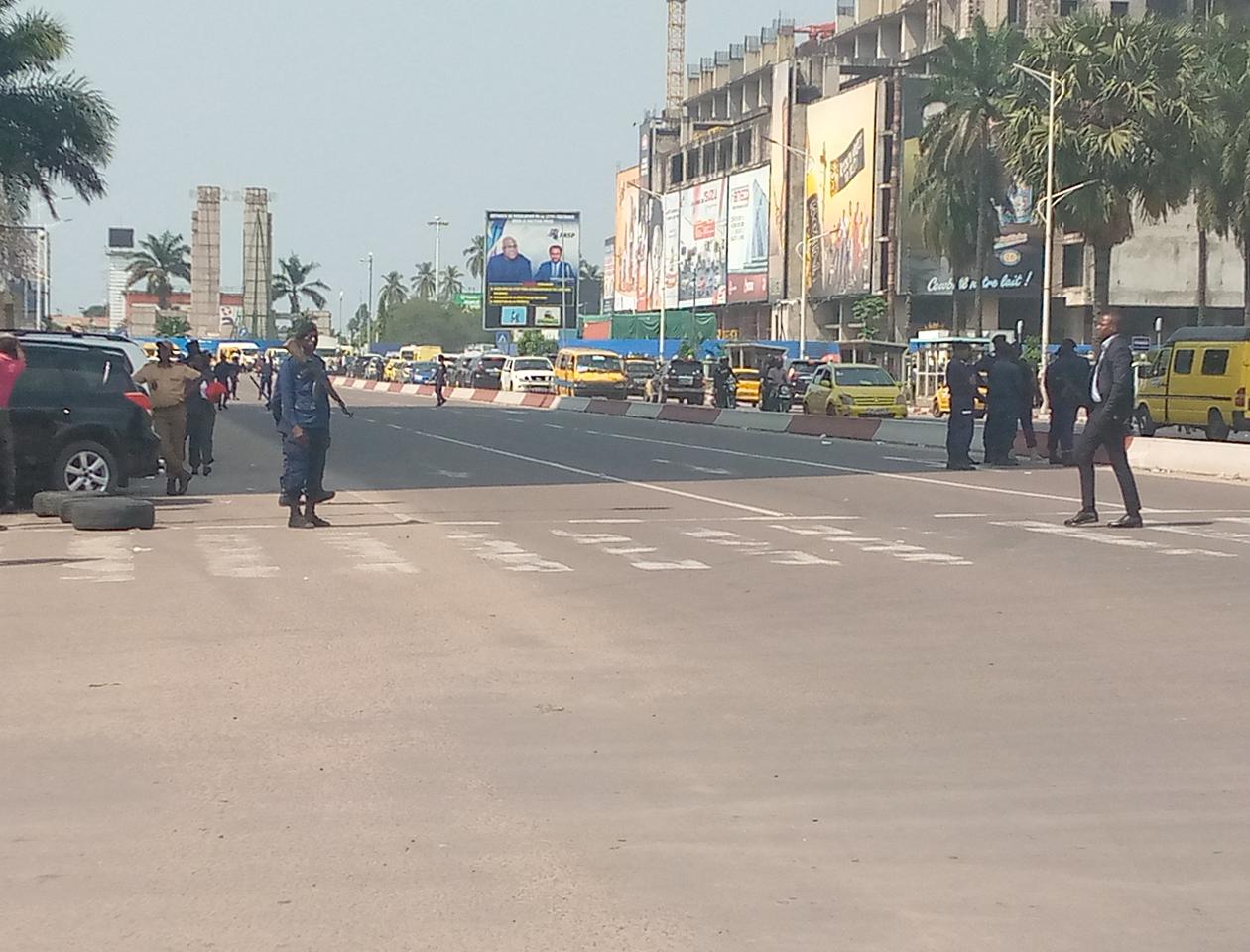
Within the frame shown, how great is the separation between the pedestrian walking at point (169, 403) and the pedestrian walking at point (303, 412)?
468cm

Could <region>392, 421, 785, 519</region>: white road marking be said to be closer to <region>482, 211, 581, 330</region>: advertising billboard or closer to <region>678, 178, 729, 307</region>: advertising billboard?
<region>482, 211, 581, 330</region>: advertising billboard

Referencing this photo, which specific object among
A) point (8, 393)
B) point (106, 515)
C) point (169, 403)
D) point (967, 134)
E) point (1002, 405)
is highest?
point (967, 134)

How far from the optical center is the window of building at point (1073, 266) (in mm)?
90625

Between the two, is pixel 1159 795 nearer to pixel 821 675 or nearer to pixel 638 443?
pixel 821 675

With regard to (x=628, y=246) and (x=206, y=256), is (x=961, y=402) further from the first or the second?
(x=206, y=256)

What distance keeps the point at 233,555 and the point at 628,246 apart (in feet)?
439

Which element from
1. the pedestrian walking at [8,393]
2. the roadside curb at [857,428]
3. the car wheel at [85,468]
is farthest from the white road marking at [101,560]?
the roadside curb at [857,428]

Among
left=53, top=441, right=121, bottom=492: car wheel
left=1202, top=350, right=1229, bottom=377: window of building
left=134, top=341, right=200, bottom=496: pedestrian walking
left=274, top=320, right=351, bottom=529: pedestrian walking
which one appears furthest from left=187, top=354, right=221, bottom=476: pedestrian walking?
left=1202, top=350, right=1229, bottom=377: window of building

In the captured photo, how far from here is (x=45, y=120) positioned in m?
46.1

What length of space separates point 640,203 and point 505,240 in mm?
33190

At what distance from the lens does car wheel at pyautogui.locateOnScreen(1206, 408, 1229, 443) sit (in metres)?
36.6

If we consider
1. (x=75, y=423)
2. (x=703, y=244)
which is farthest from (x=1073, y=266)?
(x=75, y=423)

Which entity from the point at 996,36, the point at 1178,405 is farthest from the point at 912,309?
the point at 1178,405

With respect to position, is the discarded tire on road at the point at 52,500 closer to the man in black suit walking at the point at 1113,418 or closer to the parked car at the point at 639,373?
the man in black suit walking at the point at 1113,418
